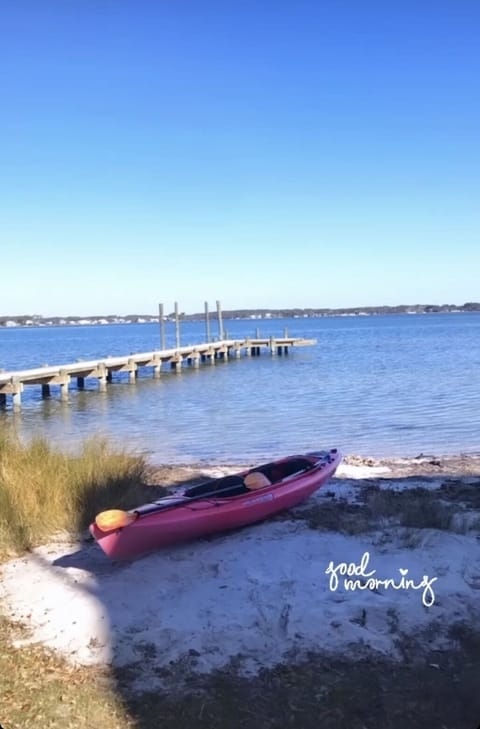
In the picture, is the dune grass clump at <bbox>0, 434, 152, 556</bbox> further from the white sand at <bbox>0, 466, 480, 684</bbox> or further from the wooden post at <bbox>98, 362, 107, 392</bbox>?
the wooden post at <bbox>98, 362, 107, 392</bbox>

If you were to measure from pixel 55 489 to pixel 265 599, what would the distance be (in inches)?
113

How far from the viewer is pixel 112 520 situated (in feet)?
18.3

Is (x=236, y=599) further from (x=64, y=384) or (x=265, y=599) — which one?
(x=64, y=384)

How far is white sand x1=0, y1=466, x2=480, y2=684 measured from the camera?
4.26 meters

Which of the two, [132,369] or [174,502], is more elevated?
[174,502]

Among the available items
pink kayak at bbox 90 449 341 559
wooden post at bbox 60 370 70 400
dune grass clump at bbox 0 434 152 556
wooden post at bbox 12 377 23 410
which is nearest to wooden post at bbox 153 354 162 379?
wooden post at bbox 60 370 70 400

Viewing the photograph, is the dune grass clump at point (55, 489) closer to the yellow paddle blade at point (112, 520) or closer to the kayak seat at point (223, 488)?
the kayak seat at point (223, 488)

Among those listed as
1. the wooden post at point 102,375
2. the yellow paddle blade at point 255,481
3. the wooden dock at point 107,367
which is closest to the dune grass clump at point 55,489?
the yellow paddle blade at point 255,481

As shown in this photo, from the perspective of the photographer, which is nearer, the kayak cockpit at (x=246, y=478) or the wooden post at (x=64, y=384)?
the kayak cockpit at (x=246, y=478)

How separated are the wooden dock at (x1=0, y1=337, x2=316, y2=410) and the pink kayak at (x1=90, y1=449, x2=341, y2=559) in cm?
1688

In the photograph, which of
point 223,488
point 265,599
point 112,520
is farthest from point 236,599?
point 223,488

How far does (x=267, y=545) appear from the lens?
590 cm

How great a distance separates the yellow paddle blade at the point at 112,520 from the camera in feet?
18.1

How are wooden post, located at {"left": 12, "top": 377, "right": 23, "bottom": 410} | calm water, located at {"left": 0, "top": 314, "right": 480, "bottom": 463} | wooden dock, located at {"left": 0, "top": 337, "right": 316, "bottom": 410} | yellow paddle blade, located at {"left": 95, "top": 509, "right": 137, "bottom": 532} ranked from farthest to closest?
1. wooden dock, located at {"left": 0, "top": 337, "right": 316, "bottom": 410}
2. wooden post, located at {"left": 12, "top": 377, "right": 23, "bottom": 410}
3. calm water, located at {"left": 0, "top": 314, "right": 480, "bottom": 463}
4. yellow paddle blade, located at {"left": 95, "top": 509, "right": 137, "bottom": 532}
